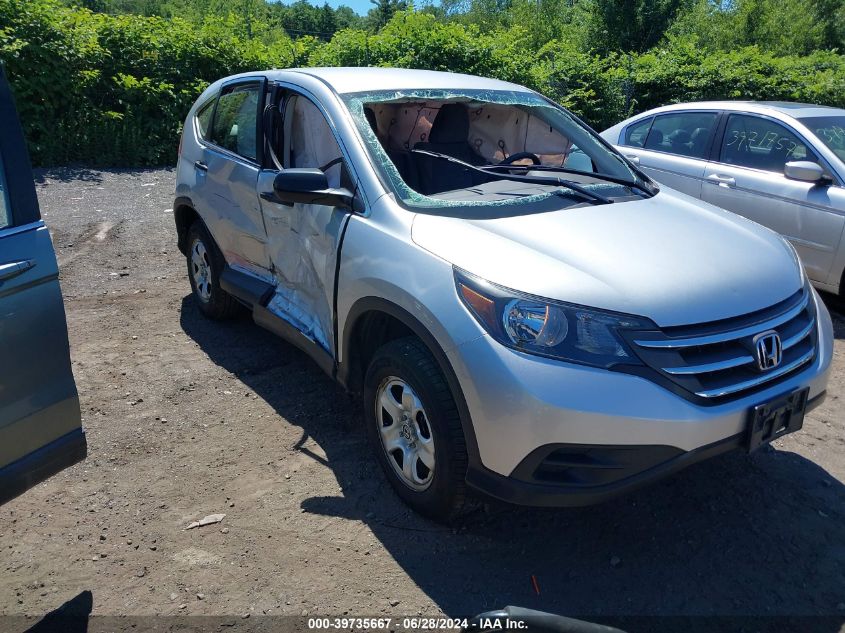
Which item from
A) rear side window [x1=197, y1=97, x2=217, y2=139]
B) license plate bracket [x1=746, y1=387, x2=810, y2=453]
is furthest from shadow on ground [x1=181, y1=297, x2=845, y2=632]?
rear side window [x1=197, y1=97, x2=217, y2=139]

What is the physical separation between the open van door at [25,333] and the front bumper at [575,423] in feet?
4.90

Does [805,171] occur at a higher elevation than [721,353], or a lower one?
higher

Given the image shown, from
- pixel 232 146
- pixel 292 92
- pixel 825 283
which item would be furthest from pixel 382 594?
pixel 825 283

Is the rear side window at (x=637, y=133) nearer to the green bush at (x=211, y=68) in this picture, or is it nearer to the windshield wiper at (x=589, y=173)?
the windshield wiper at (x=589, y=173)

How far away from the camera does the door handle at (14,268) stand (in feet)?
8.08

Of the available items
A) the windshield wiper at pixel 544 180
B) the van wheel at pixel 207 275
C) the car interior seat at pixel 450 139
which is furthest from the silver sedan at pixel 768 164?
the van wheel at pixel 207 275

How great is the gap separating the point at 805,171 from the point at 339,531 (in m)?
4.55

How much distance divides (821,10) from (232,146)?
3444 cm

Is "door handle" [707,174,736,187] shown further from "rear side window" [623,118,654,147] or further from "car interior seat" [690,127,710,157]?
"rear side window" [623,118,654,147]

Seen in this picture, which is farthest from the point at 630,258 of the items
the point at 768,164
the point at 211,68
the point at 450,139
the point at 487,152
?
the point at 211,68

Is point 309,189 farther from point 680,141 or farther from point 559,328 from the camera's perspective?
point 680,141

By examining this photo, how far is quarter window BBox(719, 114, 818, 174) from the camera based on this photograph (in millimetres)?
5895

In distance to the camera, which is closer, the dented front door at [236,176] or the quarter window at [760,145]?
the dented front door at [236,176]

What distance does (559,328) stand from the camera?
8.46 ft
